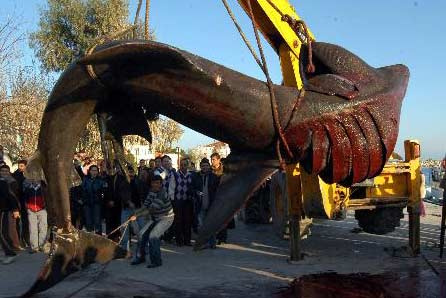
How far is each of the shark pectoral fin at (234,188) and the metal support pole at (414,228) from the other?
6.21 meters

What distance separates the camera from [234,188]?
3.06m

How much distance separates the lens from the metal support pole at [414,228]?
8586 millimetres

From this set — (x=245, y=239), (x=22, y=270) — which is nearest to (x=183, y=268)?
(x=22, y=270)

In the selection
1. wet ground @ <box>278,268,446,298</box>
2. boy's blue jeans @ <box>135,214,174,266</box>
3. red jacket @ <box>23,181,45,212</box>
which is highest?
red jacket @ <box>23,181,45,212</box>

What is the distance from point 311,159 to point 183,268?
5.71 m

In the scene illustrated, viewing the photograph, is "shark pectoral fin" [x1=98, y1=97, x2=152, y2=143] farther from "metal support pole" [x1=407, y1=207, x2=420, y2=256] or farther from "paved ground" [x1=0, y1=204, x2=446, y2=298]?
"metal support pole" [x1=407, y1=207, x2=420, y2=256]

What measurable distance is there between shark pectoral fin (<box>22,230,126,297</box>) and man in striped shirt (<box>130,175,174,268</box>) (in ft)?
14.5

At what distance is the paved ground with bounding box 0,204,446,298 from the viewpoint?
6.82 metres

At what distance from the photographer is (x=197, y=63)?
2814 millimetres

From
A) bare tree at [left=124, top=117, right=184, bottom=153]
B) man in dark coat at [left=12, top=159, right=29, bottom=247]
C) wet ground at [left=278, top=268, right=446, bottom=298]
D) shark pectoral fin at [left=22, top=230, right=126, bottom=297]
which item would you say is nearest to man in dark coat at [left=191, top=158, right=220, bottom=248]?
man in dark coat at [left=12, top=159, right=29, bottom=247]

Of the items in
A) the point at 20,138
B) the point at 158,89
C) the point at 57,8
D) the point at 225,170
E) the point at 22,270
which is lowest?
the point at 22,270

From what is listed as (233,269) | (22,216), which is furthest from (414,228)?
(22,216)

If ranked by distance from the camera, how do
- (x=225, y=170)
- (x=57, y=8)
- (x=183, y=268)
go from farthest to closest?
(x=57, y=8) < (x=183, y=268) < (x=225, y=170)

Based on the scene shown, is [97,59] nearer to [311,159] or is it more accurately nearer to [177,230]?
[311,159]
